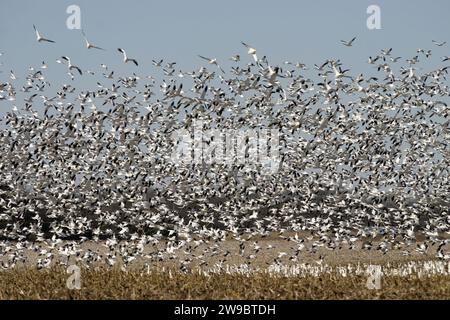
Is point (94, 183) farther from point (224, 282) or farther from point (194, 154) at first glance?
point (224, 282)

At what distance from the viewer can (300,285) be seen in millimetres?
17953

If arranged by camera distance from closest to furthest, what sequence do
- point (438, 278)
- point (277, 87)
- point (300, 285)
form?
point (300, 285) → point (438, 278) → point (277, 87)

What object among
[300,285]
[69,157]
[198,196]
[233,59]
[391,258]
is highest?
[233,59]

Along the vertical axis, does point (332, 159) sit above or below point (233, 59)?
below

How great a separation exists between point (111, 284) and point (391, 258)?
22119mm

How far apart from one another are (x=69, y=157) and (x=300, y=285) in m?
24.0

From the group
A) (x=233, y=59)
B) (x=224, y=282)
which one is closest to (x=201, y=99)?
(x=233, y=59)

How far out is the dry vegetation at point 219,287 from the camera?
1683cm

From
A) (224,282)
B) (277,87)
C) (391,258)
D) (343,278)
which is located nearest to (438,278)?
(343,278)

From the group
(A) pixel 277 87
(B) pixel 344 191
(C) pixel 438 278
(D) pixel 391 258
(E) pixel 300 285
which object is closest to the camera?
(E) pixel 300 285

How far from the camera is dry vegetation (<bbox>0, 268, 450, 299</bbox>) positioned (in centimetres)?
1683

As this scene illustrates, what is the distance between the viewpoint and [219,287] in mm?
18328

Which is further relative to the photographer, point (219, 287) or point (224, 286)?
point (224, 286)

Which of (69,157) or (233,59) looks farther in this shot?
(69,157)
